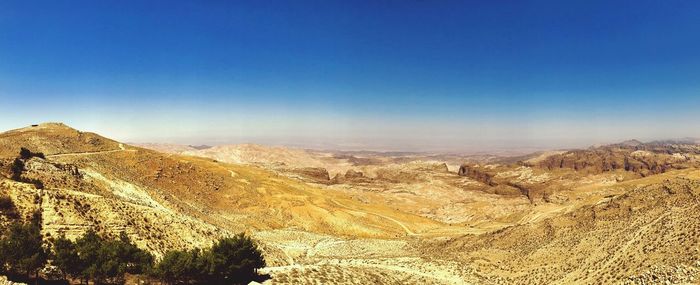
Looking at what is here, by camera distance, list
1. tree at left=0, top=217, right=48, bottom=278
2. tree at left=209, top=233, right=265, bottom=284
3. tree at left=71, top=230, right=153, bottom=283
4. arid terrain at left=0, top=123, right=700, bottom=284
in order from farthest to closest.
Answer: arid terrain at left=0, top=123, right=700, bottom=284, tree at left=209, top=233, right=265, bottom=284, tree at left=71, top=230, right=153, bottom=283, tree at left=0, top=217, right=48, bottom=278

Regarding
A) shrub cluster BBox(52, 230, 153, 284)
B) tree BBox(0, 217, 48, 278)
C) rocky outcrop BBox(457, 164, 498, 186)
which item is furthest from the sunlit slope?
rocky outcrop BBox(457, 164, 498, 186)

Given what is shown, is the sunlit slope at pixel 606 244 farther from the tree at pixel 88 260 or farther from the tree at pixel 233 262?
the tree at pixel 88 260

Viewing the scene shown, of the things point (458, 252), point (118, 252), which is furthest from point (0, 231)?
point (458, 252)

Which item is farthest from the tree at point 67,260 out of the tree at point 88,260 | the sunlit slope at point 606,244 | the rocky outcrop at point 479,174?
the rocky outcrop at point 479,174

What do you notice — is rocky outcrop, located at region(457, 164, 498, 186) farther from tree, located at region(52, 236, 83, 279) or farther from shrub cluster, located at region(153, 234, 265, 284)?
tree, located at region(52, 236, 83, 279)

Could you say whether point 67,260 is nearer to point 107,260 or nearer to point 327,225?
point 107,260

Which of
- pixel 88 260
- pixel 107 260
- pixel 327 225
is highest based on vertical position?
pixel 88 260

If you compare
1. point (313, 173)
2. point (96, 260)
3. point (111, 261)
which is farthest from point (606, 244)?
point (313, 173)

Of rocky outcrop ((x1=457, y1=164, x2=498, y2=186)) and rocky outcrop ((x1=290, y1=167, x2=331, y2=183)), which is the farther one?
rocky outcrop ((x1=457, y1=164, x2=498, y2=186))

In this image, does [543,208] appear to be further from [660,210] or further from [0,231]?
[0,231]

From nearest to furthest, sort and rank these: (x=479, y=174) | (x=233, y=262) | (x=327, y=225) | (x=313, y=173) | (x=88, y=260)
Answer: (x=88, y=260) < (x=233, y=262) < (x=327, y=225) < (x=313, y=173) < (x=479, y=174)
